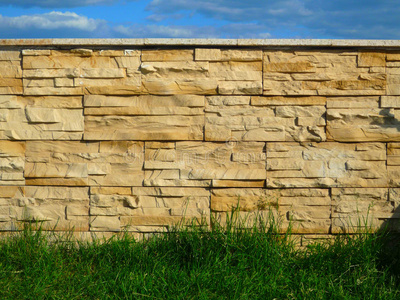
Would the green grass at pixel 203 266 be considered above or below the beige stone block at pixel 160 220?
below

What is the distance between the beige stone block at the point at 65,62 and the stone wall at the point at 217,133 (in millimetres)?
11

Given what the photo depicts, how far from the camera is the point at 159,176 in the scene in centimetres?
403

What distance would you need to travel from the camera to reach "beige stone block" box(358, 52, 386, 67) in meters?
4.05

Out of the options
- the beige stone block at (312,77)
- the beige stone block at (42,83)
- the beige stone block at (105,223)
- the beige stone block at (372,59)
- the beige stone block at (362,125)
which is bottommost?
the beige stone block at (105,223)

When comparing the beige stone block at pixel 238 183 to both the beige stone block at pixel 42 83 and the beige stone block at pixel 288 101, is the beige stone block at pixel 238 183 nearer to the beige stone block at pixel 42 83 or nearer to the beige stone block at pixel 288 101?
the beige stone block at pixel 288 101

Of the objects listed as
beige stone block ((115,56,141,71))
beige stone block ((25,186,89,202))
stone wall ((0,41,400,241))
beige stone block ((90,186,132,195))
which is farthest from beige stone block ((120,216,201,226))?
beige stone block ((115,56,141,71))

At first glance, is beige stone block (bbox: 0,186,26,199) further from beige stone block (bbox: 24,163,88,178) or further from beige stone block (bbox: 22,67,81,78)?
beige stone block (bbox: 22,67,81,78)

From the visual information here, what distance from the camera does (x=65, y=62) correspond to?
161 inches

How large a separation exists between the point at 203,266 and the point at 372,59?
2523mm

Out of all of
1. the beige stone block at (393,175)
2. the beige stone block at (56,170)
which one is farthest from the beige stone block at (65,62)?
the beige stone block at (393,175)

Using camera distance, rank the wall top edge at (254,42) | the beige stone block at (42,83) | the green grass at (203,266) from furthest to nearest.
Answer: the beige stone block at (42,83) → the wall top edge at (254,42) → the green grass at (203,266)

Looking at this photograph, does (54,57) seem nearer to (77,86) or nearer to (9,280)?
(77,86)

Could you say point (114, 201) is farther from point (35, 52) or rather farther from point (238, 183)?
point (35, 52)

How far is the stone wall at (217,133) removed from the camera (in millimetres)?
4023
